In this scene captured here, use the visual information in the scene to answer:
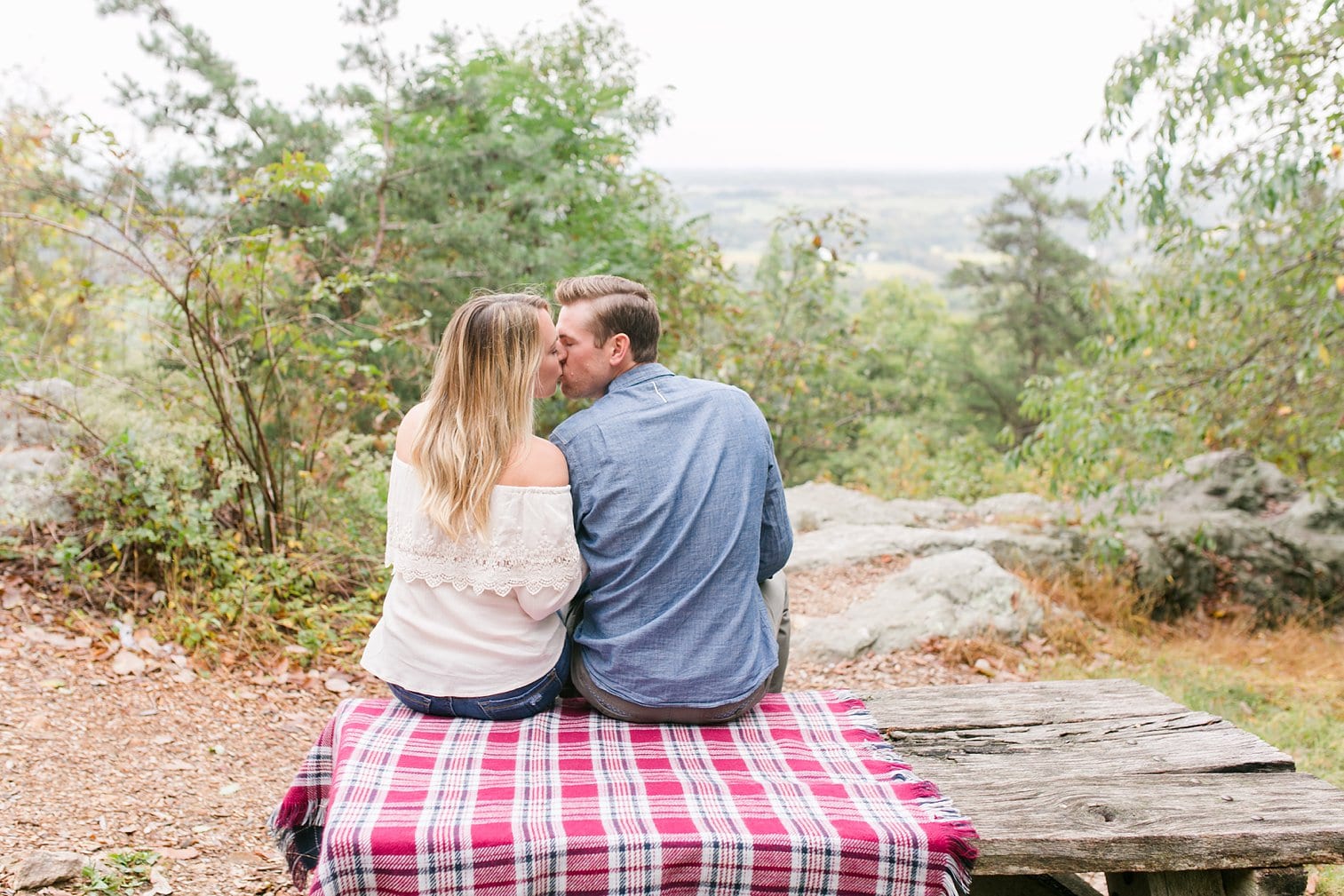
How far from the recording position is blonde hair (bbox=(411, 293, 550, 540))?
7.54ft

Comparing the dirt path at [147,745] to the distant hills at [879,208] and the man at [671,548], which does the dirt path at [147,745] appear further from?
the distant hills at [879,208]

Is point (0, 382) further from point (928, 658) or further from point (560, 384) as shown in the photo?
point (928, 658)

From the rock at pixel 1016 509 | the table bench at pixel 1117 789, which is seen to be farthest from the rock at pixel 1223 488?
the table bench at pixel 1117 789

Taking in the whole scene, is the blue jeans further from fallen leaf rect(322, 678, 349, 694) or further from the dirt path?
fallen leaf rect(322, 678, 349, 694)

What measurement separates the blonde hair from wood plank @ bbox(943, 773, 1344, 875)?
1.28 metres

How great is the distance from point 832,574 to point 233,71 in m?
4.42

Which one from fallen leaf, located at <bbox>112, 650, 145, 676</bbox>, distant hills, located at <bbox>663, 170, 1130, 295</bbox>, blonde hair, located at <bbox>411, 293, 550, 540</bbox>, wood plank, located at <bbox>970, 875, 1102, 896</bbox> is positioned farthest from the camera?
distant hills, located at <bbox>663, 170, 1130, 295</bbox>

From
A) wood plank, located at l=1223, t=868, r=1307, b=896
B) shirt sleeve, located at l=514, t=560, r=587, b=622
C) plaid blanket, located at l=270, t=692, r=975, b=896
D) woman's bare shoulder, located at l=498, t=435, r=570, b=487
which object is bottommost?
wood plank, located at l=1223, t=868, r=1307, b=896

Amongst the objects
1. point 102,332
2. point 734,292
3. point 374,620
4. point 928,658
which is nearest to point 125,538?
point 374,620

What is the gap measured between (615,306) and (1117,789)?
1663 mm

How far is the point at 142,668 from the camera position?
151 inches

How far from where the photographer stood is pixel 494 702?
2.49m

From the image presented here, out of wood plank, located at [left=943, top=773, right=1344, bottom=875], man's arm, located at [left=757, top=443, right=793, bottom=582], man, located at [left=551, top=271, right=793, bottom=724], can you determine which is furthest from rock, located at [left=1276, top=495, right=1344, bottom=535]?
man, located at [left=551, top=271, right=793, bottom=724]

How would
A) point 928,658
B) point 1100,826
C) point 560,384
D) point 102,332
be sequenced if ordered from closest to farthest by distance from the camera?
point 1100,826, point 560,384, point 928,658, point 102,332
